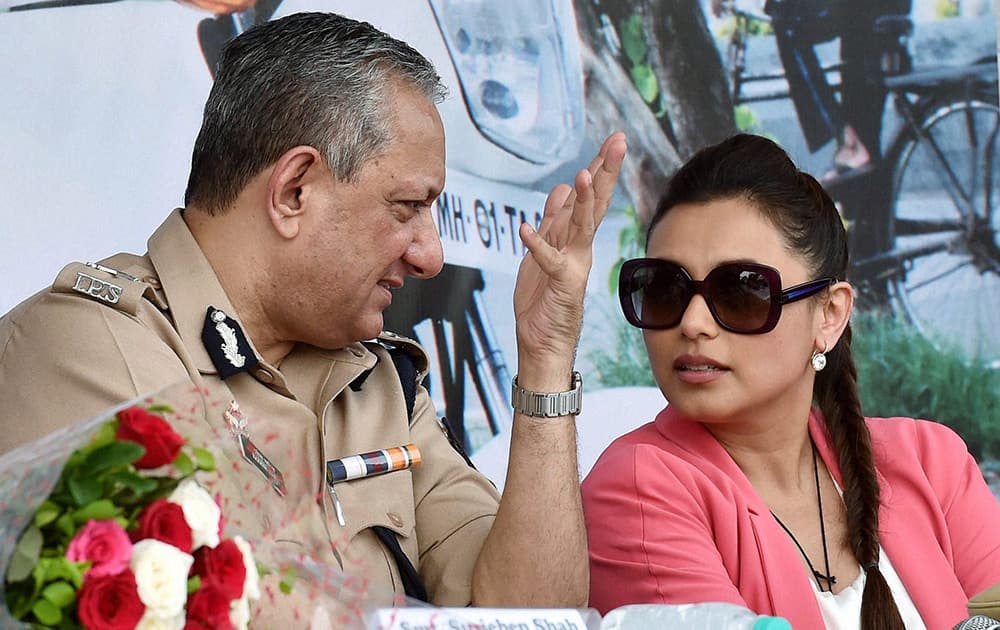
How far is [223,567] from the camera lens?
0.85 m

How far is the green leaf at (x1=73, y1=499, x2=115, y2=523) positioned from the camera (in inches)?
32.5

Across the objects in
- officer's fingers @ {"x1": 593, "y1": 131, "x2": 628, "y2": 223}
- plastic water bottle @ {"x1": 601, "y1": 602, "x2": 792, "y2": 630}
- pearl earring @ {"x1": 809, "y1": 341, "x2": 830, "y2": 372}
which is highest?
officer's fingers @ {"x1": 593, "y1": 131, "x2": 628, "y2": 223}

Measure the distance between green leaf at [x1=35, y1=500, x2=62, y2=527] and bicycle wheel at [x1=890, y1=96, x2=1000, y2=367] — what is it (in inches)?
94.8

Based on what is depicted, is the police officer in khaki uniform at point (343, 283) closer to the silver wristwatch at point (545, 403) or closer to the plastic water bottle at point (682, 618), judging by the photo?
the silver wristwatch at point (545, 403)

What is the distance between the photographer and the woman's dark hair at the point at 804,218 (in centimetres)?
195

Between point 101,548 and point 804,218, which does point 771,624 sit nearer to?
point 101,548

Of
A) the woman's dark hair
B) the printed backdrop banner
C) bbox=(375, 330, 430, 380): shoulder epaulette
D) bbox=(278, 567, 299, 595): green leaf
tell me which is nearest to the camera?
bbox=(278, 567, 299, 595): green leaf

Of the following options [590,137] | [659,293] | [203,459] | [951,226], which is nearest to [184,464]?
[203,459]

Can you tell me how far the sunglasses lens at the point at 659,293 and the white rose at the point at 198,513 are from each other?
113 centimetres

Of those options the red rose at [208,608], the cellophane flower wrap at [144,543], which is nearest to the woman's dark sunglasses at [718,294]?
the cellophane flower wrap at [144,543]

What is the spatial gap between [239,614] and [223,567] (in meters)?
0.03

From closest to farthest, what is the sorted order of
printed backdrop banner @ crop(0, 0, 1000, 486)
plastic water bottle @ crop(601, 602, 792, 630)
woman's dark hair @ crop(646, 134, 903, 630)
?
plastic water bottle @ crop(601, 602, 792, 630) < woman's dark hair @ crop(646, 134, 903, 630) < printed backdrop banner @ crop(0, 0, 1000, 486)

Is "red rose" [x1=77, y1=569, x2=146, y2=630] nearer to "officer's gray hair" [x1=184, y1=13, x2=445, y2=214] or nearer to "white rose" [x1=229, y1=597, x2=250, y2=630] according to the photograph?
"white rose" [x1=229, y1=597, x2=250, y2=630]

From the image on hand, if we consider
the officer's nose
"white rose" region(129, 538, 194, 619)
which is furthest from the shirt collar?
"white rose" region(129, 538, 194, 619)
